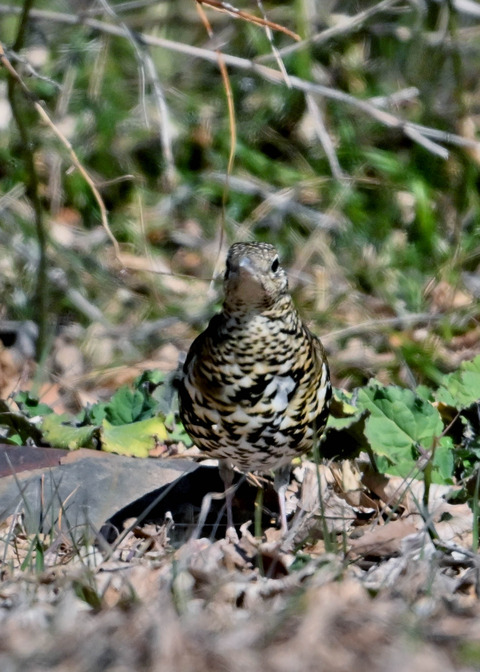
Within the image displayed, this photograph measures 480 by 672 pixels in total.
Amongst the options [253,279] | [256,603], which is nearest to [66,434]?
[253,279]

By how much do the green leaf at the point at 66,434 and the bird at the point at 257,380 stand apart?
0.62 metres

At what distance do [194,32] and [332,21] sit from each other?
1.07m

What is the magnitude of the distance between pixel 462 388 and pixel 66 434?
1786 millimetres

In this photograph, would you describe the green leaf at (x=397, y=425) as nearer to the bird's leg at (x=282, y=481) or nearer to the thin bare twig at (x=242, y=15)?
the bird's leg at (x=282, y=481)

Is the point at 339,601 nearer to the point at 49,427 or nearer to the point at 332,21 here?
the point at 49,427

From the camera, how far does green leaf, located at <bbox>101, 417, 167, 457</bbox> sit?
4660 mm

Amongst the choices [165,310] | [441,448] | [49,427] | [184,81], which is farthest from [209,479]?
[184,81]

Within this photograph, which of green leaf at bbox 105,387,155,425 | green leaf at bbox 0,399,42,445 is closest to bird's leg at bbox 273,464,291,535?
green leaf at bbox 105,387,155,425

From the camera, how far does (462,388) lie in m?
4.82

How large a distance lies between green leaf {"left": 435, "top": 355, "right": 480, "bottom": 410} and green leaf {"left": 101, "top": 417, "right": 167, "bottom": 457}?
1.29 m

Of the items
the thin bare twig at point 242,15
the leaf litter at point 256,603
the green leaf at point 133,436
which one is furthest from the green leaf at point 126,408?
the thin bare twig at point 242,15

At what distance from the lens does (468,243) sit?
749 cm

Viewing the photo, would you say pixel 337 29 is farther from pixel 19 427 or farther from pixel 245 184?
pixel 19 427

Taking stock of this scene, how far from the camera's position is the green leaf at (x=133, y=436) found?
4.66 m
